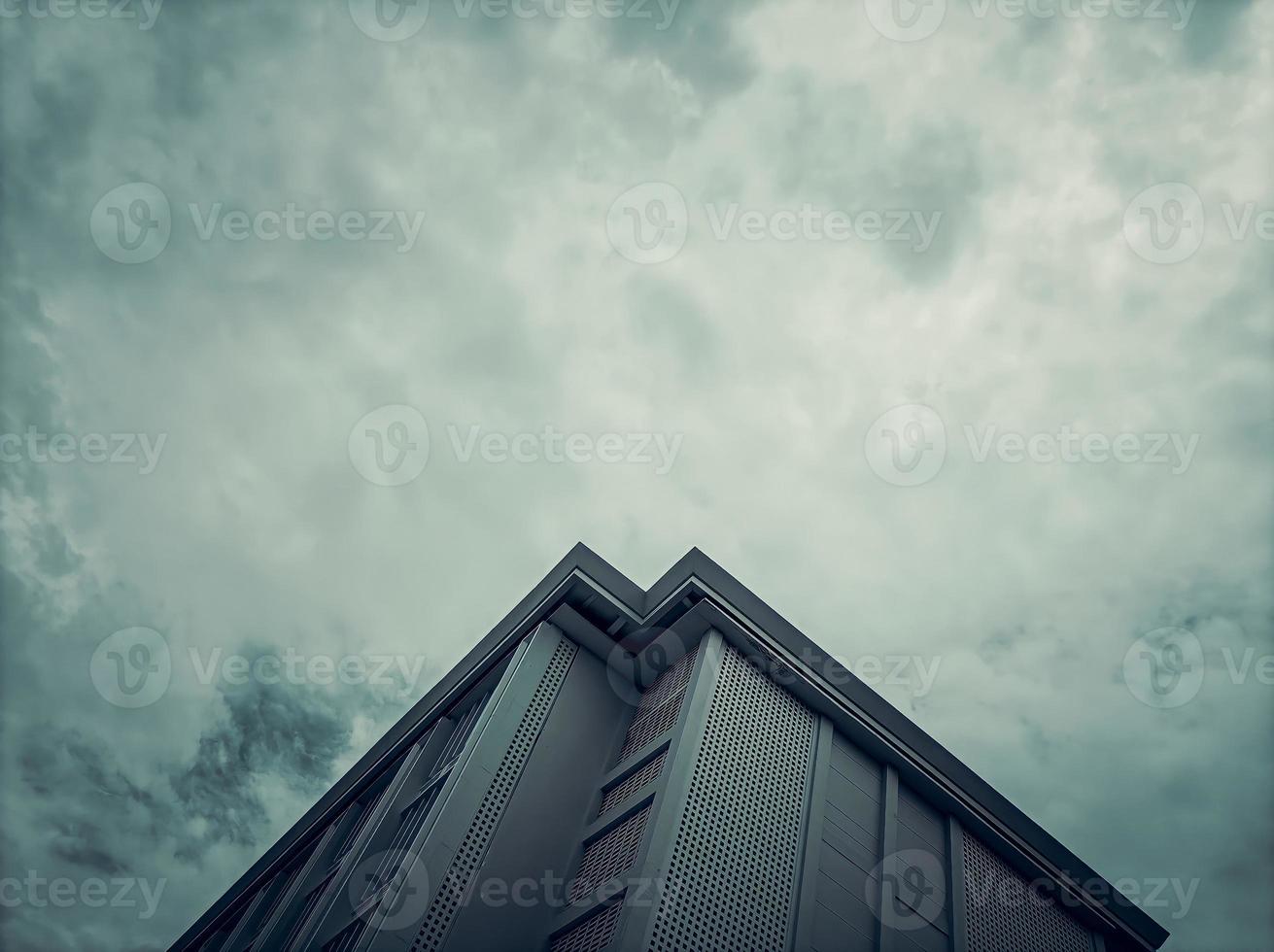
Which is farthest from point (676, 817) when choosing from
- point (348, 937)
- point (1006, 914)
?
point (1006, 914)

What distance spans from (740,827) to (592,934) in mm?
3440

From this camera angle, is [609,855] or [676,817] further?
[609,855]

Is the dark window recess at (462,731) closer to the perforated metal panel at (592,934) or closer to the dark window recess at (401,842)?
the dark window recess at (401,842)

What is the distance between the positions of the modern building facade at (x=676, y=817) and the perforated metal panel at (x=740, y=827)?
1.7 inches

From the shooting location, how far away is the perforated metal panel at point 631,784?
15.7m

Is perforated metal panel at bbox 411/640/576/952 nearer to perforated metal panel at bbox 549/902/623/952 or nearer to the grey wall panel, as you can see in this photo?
the grey wall panel

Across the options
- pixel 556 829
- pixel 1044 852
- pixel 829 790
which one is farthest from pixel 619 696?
pixel 1044 852

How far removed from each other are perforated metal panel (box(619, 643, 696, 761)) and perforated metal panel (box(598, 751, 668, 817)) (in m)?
0.64

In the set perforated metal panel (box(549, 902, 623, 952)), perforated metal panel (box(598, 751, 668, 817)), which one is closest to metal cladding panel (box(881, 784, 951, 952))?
perforated metal panel (box(598, 751, 668, 817))

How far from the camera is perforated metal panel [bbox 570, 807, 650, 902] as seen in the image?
555 inches

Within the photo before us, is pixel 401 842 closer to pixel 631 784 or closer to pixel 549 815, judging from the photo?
pixel 549 815

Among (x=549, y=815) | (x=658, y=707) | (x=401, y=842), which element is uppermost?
(x=658, y=707)

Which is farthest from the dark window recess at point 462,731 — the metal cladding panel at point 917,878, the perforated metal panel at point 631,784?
the metal cladding panel at point 917,878

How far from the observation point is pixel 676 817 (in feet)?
45.5
